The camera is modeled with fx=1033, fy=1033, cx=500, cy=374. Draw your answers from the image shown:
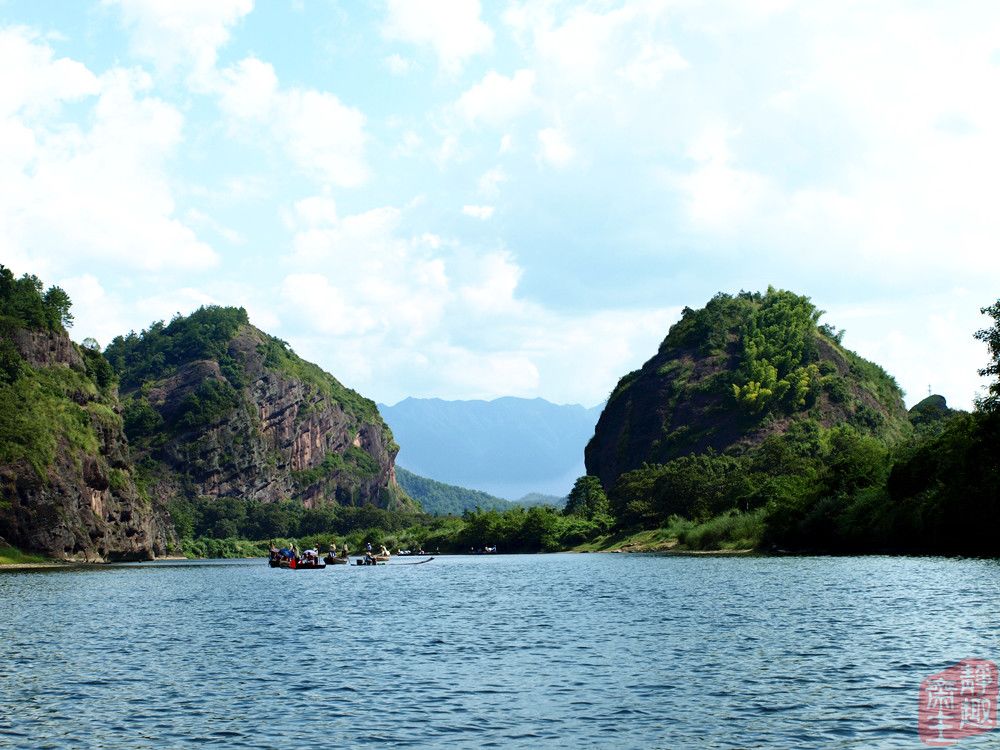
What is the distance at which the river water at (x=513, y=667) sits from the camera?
96.8 feet

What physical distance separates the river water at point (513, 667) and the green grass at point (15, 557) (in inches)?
3975

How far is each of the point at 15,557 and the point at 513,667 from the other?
508 feet

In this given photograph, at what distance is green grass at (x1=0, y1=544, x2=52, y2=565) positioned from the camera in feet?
556

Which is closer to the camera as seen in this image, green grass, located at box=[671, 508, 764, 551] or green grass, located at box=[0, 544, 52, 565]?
green grass, located at box=[671, 508, 764, 551]

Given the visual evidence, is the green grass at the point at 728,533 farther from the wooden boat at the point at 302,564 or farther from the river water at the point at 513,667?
the river water at the point at 513,667

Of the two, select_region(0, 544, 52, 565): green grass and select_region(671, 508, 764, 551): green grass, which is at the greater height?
select_region(671, 508, 764, 551): green grass

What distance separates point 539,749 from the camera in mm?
27266

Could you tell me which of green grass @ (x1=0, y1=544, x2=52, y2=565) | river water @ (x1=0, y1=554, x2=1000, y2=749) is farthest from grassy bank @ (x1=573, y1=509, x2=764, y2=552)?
green grass @ (x1=0, y1=544, x2=52, y2=565)

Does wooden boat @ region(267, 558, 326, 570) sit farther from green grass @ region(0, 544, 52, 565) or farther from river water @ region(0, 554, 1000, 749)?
river water @ region(0, 554, 1000, 749)

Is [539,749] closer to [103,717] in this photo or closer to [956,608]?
[103,717]

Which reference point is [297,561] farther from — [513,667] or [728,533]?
[513,667]

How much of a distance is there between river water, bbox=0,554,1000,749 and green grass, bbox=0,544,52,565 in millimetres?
100974

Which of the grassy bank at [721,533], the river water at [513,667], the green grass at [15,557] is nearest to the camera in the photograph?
the river water at [513,667]

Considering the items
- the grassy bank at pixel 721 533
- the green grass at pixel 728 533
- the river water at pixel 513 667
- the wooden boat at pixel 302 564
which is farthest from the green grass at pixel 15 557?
the green grass at pixel 728 533
